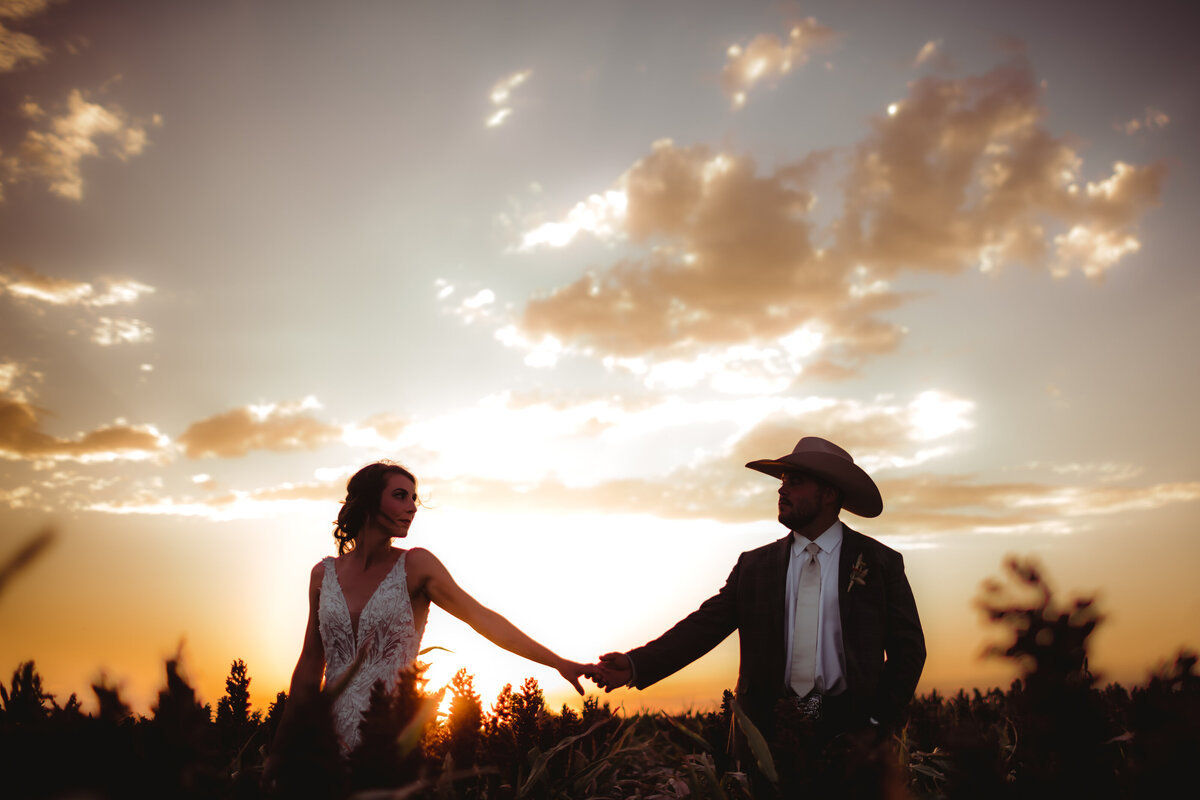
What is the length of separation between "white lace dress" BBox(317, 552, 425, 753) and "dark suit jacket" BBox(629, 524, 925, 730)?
2.02 metres

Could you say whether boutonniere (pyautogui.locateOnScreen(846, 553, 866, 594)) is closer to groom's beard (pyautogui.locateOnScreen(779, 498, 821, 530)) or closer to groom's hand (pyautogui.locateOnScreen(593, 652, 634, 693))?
groom's beard (pyautogui.locateOnScreen(779, 498, 821, 530))

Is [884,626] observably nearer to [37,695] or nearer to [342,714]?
[342,714]

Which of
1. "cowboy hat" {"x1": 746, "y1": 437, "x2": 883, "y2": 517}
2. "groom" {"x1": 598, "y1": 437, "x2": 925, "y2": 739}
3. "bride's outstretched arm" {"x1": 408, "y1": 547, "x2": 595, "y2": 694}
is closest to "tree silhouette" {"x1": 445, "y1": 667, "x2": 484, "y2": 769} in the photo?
"bride's outstretched arm" {"x1": 408, "y1": 547, "x2": 595, "y2": 694}

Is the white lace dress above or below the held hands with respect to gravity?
above

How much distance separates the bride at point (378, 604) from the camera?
5.33 metres

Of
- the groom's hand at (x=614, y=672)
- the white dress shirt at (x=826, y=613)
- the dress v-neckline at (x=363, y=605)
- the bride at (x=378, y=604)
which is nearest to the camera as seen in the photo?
the bride at (x=378, y=604)

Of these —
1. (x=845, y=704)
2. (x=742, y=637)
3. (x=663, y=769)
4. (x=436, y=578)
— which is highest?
(x=436, y=578)

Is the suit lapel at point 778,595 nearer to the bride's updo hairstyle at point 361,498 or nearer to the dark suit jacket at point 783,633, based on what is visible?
the dark suit jacket at point 783,633

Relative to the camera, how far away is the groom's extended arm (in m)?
6.16

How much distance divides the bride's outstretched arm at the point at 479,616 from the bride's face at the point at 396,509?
0.84 ft

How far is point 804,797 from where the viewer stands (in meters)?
2.18

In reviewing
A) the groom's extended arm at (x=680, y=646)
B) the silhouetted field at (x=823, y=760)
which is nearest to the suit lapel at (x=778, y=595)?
the groom's extended arm at (x=680, y=646)

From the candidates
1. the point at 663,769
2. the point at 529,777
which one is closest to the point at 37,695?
the point at 529,777

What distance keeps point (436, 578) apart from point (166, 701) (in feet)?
13.3
